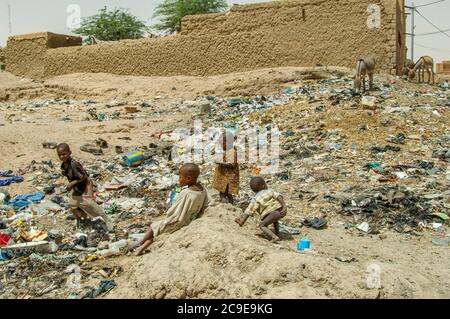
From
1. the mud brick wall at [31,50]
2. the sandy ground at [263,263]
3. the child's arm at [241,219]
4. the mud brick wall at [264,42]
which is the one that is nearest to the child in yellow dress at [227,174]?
the sandy ground at [263,263]

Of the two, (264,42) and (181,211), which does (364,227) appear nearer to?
(181,211)

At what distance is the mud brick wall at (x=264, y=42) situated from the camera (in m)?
12.6

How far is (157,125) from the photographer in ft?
36.1

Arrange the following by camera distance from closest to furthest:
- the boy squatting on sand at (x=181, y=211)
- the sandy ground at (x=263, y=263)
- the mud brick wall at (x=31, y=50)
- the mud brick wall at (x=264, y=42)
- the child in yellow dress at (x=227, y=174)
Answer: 1. the sandy ground at (x=263, y=263)
2. the boy squatting on sand at (x=181, y=211)
3. the child in yellow dress at (x=227, y=174)
4. the mud brick wall at (x=264, y=42)
5. the mud brick wall at (x=31, y=50)

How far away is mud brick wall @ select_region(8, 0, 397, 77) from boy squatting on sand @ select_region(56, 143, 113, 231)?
905 cm

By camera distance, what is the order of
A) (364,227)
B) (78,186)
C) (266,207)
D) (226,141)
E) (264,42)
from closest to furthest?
1. (266,207)
2. (78,186)
3. (364,227)
4. (226,141)
5. (264,42)

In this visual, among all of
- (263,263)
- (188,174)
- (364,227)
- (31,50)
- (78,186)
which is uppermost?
(31,50)

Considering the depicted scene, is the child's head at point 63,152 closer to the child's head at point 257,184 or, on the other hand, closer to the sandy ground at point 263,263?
the sandy ground at point 263,263

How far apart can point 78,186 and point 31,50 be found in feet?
42.0

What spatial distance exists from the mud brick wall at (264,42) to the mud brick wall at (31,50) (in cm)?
168

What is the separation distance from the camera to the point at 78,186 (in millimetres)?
5406

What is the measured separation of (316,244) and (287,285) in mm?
1671

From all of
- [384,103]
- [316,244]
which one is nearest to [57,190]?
[316,244]

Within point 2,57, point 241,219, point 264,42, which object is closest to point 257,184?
point 241,219
